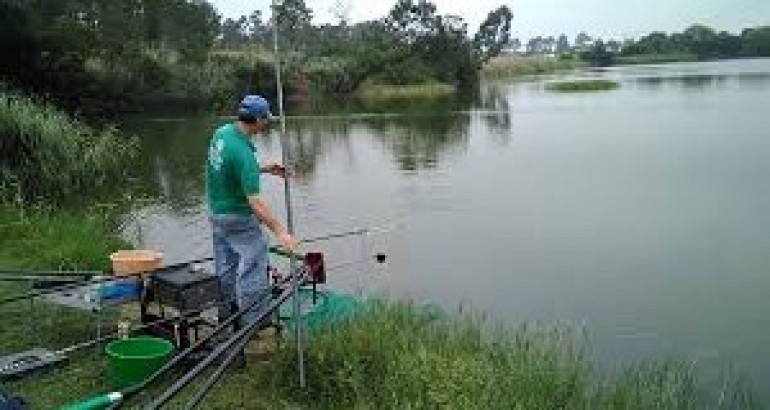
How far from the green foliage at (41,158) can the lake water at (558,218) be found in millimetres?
1264

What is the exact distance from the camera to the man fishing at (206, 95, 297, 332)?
6.02 metres

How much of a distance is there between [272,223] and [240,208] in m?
0.66

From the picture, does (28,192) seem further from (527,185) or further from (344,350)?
(344,350)

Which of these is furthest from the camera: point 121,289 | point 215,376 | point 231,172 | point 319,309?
point 319,309

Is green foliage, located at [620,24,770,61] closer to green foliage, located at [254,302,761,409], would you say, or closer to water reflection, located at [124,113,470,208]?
water reflection, located at [124,113,470,208]

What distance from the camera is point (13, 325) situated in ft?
24.6

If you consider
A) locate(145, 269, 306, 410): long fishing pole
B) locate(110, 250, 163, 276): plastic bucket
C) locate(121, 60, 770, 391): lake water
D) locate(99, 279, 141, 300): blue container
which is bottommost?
locate(121, 60, 770, 391): lake water

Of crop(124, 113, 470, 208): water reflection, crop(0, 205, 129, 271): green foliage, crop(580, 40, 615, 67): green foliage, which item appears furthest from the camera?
crop(580, 40, 615, 67): green foliage

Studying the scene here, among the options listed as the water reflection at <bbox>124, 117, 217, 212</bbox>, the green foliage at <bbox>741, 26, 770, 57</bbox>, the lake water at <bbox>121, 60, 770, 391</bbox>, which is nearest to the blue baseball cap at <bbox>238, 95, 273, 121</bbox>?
the lake water at <bbox>121, 60, 770, 391</bbox>

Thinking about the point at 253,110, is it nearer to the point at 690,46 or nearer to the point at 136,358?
the point at 136,358

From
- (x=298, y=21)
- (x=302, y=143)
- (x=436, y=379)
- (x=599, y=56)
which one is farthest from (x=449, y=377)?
(x=599, y=56)

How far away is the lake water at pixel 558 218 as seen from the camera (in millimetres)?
9567

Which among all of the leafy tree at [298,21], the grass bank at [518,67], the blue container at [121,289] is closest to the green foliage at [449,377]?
the blue container at [121,289]

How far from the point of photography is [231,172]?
6.21m
